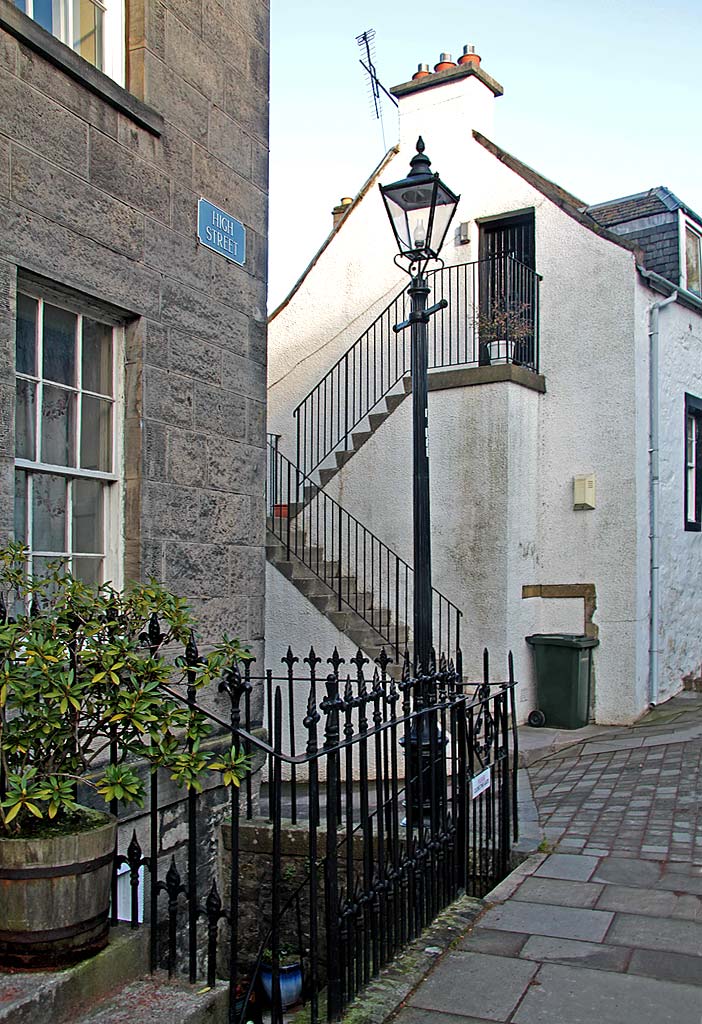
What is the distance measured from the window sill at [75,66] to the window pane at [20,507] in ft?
7.10

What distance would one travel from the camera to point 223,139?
21.5 feet

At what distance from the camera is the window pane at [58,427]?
5.26m

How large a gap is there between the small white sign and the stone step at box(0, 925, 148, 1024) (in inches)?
82.8

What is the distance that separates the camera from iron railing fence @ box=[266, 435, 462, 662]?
1028cm

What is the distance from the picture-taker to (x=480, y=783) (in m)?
5.25

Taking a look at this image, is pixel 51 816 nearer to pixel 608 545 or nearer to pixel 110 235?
pixel 110 235

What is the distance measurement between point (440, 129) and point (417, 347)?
733 cm

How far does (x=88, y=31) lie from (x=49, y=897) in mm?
4869

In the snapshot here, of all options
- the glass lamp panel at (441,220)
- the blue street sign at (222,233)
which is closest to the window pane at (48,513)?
the blue street sign at (222,233)

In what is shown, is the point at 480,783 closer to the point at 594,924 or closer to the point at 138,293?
the point at 594,924

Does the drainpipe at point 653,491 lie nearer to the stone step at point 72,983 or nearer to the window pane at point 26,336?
the window pane at point 26,336

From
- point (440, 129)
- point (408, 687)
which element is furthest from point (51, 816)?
point (440, 129)

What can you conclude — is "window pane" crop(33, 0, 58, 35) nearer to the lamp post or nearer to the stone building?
the stone building

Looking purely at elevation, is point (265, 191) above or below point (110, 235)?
above
